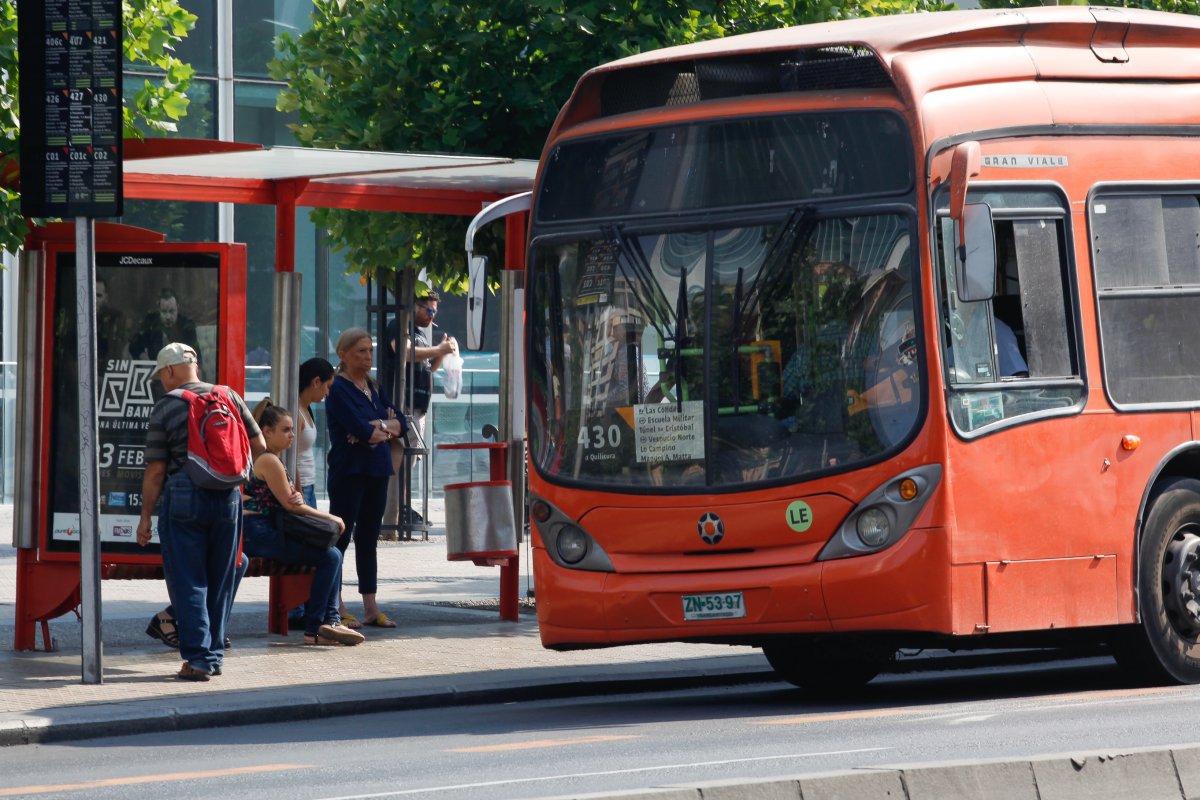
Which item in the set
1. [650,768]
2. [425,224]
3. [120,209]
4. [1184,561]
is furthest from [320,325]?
[650,768]

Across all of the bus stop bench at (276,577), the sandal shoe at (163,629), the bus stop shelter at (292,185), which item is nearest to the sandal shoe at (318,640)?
the bus stop bench at (276,577)

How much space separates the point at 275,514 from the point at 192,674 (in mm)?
1502

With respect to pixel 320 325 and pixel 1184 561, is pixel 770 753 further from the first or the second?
pixel 320 325

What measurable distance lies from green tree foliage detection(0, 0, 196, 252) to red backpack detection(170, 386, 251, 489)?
1497 mm

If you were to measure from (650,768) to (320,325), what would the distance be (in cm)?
2103

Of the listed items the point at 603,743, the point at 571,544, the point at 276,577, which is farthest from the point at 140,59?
the point at 603,743

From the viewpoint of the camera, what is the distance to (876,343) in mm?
10172

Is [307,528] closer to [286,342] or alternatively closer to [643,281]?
[286,342]

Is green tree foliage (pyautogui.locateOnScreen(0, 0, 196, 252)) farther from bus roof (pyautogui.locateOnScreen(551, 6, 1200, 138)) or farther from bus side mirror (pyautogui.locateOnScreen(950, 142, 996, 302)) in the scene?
bus side mirror (pyautogui.locateOnScreen(950, 142, 996, 302))

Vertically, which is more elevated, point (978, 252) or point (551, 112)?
point (551, 112)

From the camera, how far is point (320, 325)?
28875mm

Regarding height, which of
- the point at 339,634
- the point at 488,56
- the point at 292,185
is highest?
the point at 488,56

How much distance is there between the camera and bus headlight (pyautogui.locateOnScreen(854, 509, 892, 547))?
10.0 meters

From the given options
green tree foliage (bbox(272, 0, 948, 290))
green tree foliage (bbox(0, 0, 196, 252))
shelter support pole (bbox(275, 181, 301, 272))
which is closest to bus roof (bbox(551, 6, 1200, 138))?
shelter support pole (bbox(275, 181, 301, 272))
